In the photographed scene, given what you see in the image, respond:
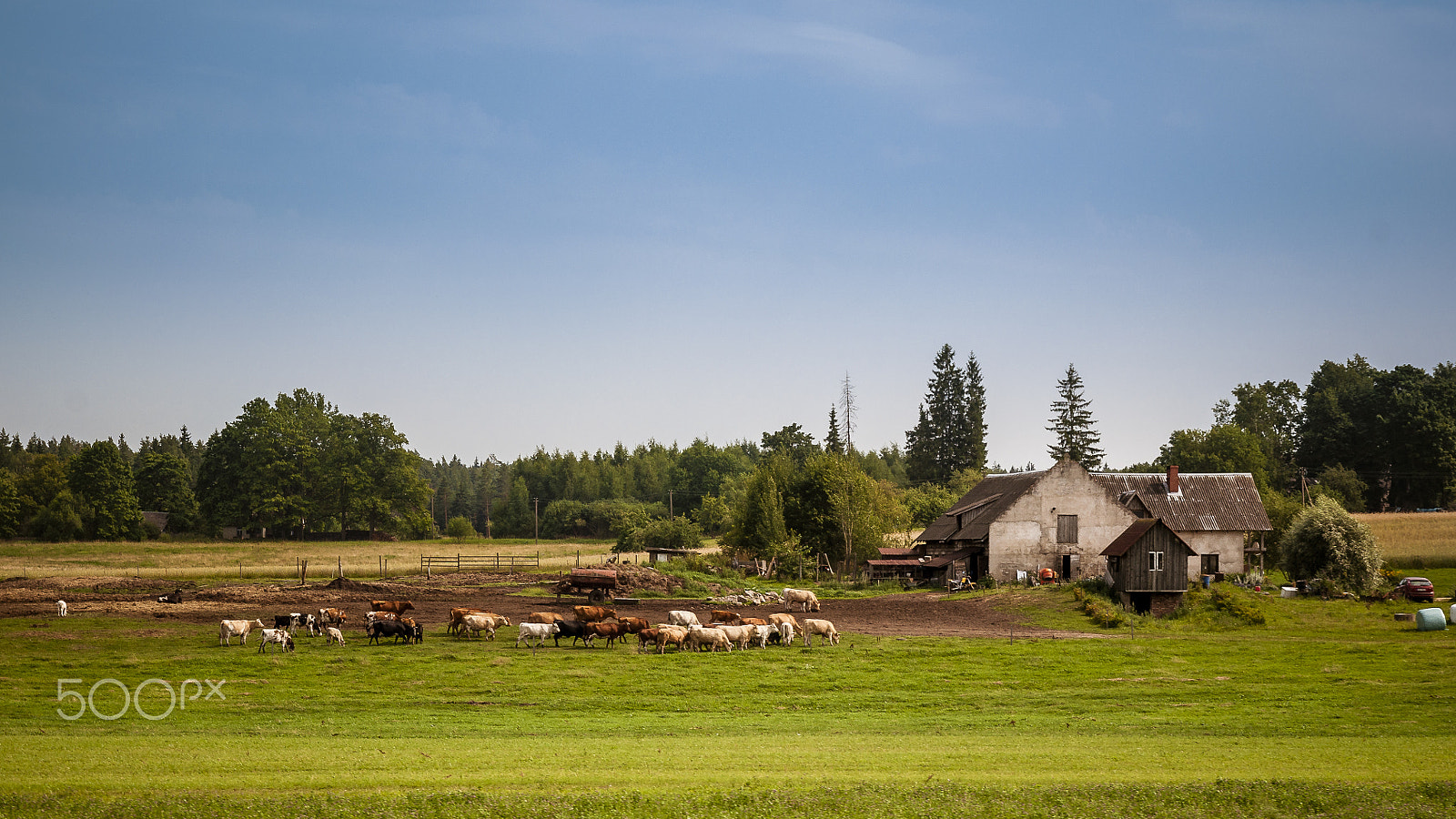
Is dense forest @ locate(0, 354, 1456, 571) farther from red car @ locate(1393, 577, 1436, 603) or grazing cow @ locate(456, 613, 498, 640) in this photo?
grazing cow @ locate(456, 613, 498, 640)

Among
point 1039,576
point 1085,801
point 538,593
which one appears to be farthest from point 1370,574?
point 1085,801

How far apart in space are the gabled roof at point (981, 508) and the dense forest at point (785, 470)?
20.7ft

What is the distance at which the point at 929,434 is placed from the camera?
128 m

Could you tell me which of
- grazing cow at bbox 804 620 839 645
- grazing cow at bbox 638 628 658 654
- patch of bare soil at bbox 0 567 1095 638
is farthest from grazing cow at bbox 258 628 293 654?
grazing cow at bbox 804 620 839 645


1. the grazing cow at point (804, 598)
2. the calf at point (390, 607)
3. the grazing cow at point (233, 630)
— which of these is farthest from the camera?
the grazing cow at point (804, 598)

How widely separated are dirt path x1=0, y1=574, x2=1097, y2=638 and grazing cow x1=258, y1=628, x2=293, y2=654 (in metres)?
5.95

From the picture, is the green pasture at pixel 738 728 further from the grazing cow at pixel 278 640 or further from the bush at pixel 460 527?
the bush at pixel 460 527

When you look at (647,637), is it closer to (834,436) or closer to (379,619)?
(379,619)

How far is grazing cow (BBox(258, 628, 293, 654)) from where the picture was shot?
2870cm

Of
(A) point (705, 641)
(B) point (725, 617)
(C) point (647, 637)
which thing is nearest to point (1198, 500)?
(B) point (725, 617)

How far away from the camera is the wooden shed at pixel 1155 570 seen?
47.0 metres

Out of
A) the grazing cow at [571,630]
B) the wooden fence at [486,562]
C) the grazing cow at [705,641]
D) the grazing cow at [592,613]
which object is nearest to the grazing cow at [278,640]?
the grazing cow at [571,630]

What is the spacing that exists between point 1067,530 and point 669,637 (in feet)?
117

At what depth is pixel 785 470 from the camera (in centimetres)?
7725
